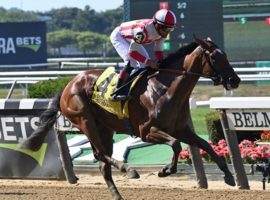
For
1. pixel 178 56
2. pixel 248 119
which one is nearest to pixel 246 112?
pixel 248 119

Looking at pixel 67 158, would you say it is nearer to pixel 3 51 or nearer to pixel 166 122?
pixel 166 122

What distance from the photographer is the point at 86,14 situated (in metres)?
98.0

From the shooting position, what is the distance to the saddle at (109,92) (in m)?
7.72

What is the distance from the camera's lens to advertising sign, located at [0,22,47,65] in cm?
2936

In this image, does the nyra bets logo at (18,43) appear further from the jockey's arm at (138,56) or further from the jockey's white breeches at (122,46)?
the jockey's arm at (138,56)

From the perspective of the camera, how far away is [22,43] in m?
30.2

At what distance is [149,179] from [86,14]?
293 feet

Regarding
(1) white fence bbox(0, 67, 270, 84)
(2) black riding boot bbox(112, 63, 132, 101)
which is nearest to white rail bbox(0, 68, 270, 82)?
(1) white fence bbox(0, 67, 270, 84)

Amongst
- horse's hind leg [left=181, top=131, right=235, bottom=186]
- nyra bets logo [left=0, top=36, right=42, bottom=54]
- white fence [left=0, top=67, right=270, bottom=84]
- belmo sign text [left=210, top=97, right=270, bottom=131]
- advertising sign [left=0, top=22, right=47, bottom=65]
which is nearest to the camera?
horse's hind leg [left=181, top=131, right=235, bottom=186]

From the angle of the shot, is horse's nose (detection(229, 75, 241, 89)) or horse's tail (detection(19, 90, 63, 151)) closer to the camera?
horse's nose (detection(229, 75, 241, 89))

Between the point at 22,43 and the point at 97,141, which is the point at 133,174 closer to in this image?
the point at 97,141

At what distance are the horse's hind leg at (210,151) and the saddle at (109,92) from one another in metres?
0.63

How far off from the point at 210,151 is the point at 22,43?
77.2 ft

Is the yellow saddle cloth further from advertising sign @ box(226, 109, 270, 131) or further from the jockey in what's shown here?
Result: advertising sign @ box(226, 109, 270, 131)
